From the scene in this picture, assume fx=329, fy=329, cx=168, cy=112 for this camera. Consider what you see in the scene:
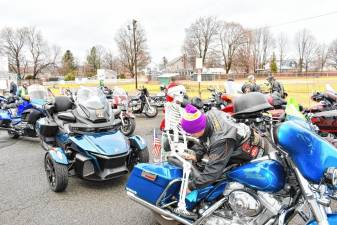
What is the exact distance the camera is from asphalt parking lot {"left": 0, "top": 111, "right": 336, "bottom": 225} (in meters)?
4.16

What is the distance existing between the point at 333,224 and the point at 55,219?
10.8ft

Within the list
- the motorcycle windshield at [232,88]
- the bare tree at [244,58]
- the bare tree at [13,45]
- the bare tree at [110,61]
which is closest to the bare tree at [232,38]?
the bare tree at [244,58]

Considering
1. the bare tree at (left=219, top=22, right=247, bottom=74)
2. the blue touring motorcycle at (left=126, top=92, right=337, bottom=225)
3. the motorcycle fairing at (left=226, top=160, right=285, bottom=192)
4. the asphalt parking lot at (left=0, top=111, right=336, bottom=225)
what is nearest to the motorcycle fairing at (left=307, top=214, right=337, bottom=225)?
the blue touring motorcycle at (left=126, top=92, right=337, bottom=225)

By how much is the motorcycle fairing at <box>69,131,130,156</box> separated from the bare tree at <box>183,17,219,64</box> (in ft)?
215

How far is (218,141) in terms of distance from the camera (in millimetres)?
2855

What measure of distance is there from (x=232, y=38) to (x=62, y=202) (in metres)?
72.3

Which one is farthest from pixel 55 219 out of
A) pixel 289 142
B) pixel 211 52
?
pixel 211 52

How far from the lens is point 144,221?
13.3 feet

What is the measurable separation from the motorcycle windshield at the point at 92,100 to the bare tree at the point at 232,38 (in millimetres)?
69587

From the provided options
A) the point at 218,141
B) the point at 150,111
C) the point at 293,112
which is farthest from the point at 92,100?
the point at 150,111

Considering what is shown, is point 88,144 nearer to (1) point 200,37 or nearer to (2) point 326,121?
(2) point 326,121

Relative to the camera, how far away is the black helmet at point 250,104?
2.92m

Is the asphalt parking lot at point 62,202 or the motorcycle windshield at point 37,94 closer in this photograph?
the asphalt parking lot at point 62,202

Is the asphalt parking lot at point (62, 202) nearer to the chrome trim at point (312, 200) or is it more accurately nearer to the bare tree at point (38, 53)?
the chrome trim at point (312, 200)
